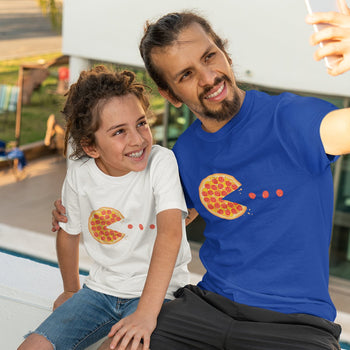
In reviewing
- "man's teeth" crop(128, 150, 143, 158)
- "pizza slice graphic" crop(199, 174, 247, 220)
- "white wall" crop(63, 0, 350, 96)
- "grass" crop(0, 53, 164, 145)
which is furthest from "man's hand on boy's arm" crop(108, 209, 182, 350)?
"grass" crop(0, 53, 164, 145)

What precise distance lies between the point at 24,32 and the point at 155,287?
22177 millimetres

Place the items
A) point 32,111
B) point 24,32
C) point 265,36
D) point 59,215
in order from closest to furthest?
point 59,215 → point 265,36 → point 32,111 → point 24,32

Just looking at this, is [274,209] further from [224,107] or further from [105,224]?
[105,224]

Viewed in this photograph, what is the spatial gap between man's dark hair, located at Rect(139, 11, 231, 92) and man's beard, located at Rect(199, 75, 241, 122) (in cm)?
18

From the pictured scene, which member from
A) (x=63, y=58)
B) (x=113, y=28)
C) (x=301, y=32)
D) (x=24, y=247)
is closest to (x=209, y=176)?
(x=24, y=247)

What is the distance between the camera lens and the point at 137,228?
6.88ft

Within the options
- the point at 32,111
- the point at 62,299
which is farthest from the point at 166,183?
the point at 32,111

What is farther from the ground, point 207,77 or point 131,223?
point 207,77

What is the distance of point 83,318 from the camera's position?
2.01m

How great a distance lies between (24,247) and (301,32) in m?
3.51

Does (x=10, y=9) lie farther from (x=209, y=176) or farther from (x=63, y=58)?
(x=209, y=176)

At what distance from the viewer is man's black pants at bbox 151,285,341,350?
183cm

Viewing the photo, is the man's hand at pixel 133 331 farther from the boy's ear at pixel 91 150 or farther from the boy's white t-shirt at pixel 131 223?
the boy's ear at pixel 91 150

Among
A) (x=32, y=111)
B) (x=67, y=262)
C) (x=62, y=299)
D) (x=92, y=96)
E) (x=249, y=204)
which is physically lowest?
(x=32, y=111)
